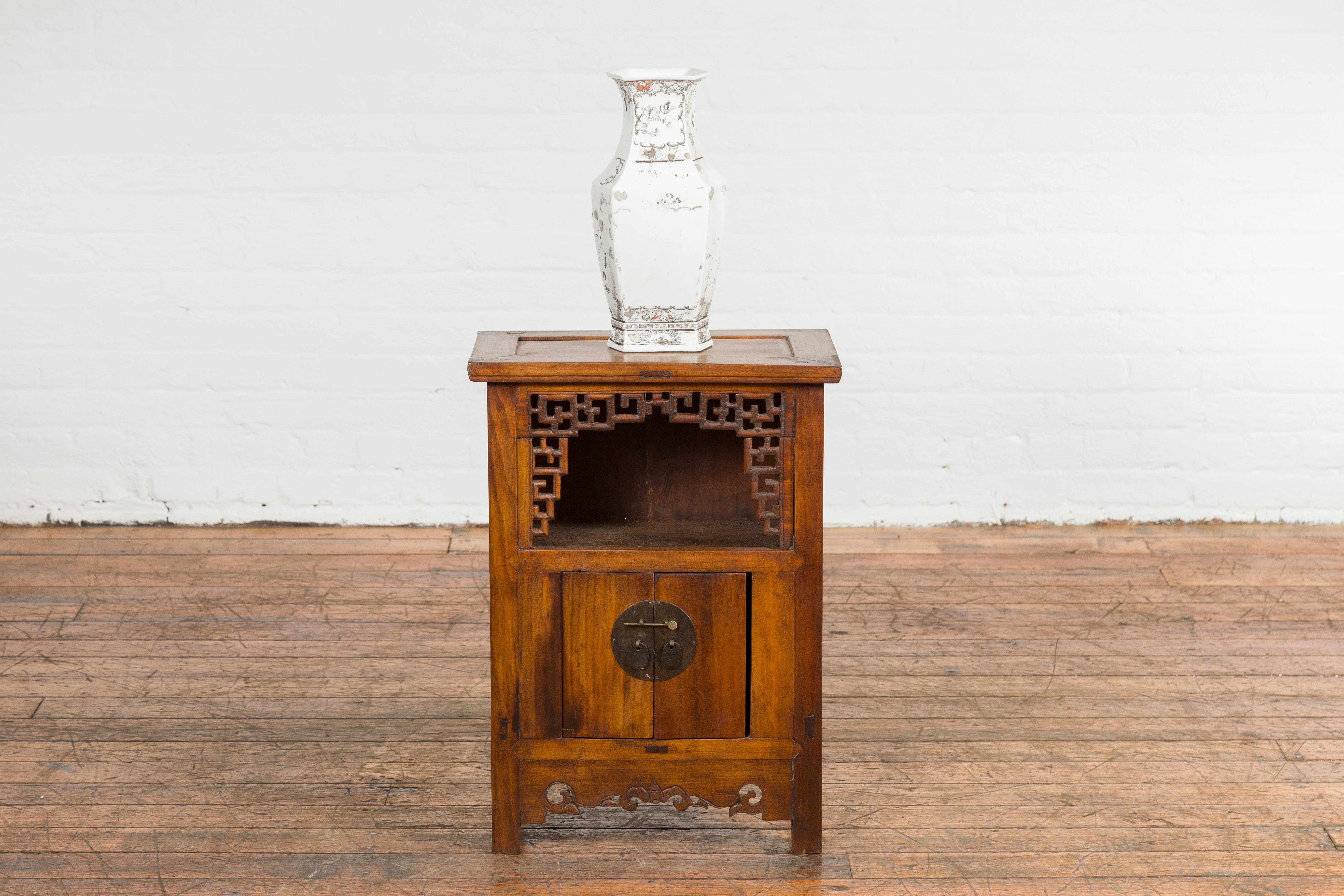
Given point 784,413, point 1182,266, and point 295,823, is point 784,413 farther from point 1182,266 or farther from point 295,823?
A: point 1182,266

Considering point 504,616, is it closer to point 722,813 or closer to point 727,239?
point 722,813

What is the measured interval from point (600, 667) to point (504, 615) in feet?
0.61

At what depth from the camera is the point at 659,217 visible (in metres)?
2.18

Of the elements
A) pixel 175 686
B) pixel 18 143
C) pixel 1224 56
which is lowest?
pixel 175 686

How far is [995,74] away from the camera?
4180mm

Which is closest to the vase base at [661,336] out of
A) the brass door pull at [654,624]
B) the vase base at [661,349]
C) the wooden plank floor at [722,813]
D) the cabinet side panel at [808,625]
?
the vase base at [661,349]

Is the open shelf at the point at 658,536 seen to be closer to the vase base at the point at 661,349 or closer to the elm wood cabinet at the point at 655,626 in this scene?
the elm wood cabinet at the point at 655,626

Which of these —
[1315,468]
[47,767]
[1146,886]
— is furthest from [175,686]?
[1315,468]

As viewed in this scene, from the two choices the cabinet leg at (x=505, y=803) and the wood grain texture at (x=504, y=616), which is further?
the cabinet leg at (x=505, y=803)

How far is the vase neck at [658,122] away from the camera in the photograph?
7.16ft

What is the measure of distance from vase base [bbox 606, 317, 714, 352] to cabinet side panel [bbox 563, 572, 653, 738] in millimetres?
382

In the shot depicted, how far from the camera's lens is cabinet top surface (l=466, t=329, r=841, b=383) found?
215 centimetres

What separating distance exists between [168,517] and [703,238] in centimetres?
281

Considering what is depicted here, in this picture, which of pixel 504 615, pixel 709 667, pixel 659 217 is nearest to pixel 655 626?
pixel 709 667
